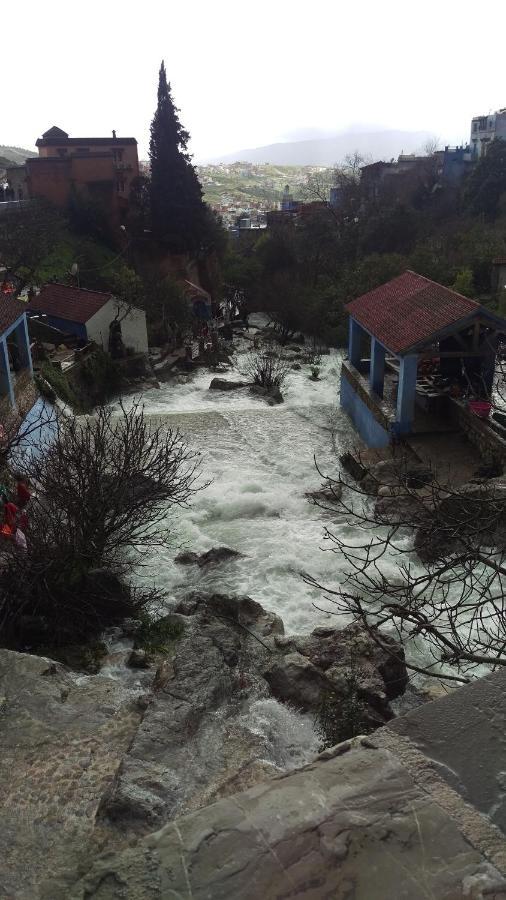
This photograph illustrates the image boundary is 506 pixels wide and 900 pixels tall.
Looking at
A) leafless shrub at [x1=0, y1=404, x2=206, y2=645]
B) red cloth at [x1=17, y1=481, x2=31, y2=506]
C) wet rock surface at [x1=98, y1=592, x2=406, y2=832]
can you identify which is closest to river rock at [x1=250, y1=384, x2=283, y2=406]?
leafless shrub at [x1=0, y1=404, x2=206, y2=645]

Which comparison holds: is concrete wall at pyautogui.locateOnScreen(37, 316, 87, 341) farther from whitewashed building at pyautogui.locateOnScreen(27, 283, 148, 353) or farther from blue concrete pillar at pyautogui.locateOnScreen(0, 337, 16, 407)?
blue concrete pillar at pyautogui.locateOnScreen(0, 337, 16, 407)

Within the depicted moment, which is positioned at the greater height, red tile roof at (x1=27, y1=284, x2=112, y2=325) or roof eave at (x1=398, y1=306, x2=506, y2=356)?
roof eave at (x1=398, y1=306, x2=506, y2=356)

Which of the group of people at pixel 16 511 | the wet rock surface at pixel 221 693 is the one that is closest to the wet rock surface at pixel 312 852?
the wet rock surface at pixel 221 693

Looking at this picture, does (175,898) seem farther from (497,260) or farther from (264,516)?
(497,260)

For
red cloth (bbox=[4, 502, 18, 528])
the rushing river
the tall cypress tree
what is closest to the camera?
red cloth (bbox=[4, 502, 18, 528])

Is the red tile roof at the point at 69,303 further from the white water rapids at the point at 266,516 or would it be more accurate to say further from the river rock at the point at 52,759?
the river rock at the point at 52,759

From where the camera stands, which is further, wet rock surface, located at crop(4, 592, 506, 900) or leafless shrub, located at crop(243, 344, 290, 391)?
leafless shrub, located at crop(243, 344, 290, 391)

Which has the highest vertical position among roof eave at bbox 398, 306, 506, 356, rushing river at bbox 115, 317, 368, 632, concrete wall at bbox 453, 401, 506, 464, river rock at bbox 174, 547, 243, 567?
roof eave at bbox 398, 306, 506, 356
